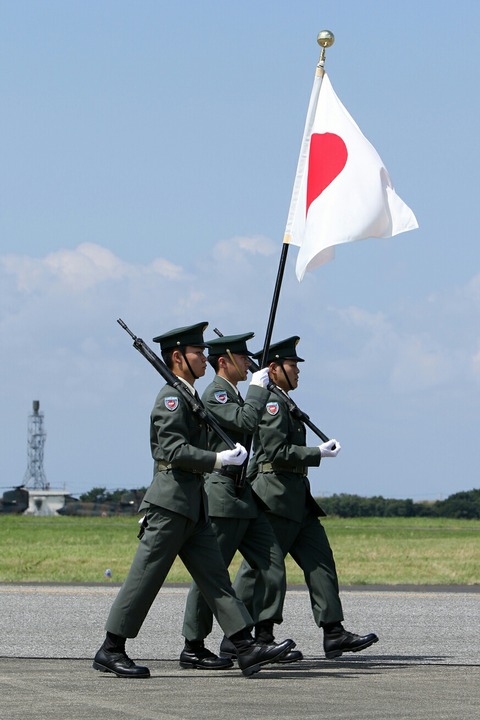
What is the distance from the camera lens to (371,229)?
10984mm

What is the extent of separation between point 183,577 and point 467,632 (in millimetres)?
8698

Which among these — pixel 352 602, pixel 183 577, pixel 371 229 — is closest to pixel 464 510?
pixel 183 577

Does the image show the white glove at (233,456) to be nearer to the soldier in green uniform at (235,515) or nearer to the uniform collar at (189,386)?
the uniform collar at (189,386)

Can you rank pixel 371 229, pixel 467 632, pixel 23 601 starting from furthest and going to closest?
pixel 23 601
pixel 467 632
pixel 371 229

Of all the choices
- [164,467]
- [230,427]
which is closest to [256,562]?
[230,427]

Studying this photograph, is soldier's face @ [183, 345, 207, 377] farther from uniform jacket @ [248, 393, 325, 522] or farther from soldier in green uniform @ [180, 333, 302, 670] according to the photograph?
uniform jacket @ [248, 393, 325, 522]

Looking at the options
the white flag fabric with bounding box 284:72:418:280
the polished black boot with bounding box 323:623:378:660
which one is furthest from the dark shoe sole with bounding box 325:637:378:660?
the white flag fabric with bounding box 284:72:418:280

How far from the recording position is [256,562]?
980 centimetres

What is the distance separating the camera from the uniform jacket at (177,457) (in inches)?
337

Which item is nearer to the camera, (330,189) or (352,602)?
(330,189)

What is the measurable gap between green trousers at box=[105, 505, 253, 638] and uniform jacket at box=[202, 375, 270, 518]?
0.80 metres

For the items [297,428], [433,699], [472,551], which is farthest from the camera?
[472,551]

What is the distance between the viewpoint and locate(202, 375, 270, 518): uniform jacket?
9219mm

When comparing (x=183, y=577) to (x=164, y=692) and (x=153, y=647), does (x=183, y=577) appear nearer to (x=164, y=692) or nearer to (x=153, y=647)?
(x=153, y=647)
